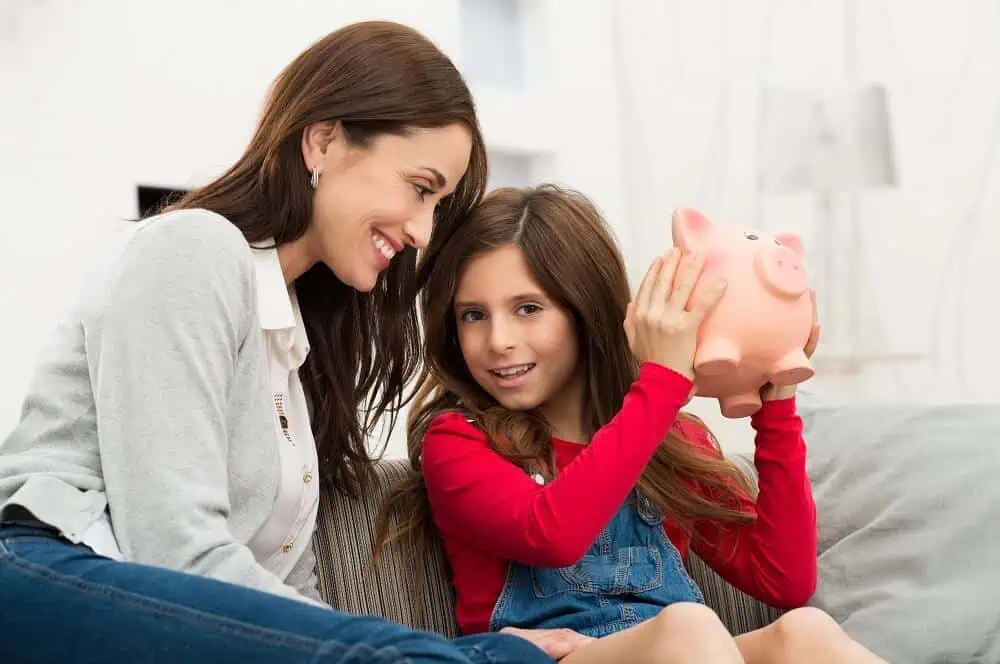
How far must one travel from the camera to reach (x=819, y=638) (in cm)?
136

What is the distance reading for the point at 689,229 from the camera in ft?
4.66

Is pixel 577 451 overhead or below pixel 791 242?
below

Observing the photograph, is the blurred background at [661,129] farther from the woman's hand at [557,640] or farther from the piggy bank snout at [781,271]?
the woman's hand at [557,640]

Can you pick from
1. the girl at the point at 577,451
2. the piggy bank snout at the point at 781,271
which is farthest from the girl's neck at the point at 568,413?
the piggy bank snout at the point at 781,271

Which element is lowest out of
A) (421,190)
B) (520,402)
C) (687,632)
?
(687,632)

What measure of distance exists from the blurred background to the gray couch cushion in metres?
0.27

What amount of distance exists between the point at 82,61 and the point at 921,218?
213cm

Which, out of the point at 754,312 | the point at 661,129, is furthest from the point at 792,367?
the point at 661,129

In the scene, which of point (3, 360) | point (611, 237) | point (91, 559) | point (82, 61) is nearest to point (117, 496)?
point (91, 559)

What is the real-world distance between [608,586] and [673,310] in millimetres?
404

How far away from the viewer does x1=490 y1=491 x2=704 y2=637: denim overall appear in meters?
1.53

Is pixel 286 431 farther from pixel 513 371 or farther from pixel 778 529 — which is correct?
pixel 778 529

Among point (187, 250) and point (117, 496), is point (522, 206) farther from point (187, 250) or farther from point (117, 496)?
point (117, 496)

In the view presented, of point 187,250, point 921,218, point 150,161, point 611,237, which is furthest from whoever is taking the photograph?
point 150,161
